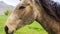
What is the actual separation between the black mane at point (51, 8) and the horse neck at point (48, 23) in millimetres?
101

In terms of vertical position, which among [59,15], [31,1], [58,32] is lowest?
[58,32]

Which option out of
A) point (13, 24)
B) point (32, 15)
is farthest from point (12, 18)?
point (32, 15)

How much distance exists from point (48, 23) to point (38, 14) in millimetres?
383

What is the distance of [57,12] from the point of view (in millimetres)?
6027

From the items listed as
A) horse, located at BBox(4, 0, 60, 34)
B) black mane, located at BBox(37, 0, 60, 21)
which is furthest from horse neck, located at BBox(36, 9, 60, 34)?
black mane, located at BBox(37, 0, 60, 21)

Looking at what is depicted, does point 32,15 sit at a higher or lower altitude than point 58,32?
higher

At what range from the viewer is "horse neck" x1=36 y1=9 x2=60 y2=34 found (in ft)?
19.5

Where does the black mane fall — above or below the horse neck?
above

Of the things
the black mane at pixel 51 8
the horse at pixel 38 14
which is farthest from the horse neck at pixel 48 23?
the black mane at pixel 51 8

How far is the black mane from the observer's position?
6.03 m

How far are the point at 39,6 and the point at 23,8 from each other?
460 millimetres

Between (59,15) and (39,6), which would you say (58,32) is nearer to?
(59,15)

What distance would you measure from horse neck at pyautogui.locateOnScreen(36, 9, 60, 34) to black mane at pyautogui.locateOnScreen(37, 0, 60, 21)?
10 cm

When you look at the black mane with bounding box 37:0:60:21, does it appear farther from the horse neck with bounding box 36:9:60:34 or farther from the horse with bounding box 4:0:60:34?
the horse neck with bounding box 36:9:60:34
